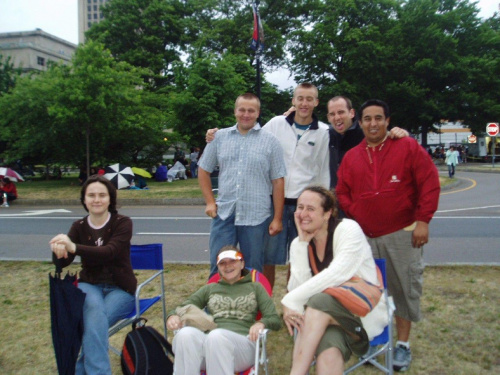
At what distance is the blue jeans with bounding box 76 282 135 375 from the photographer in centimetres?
302

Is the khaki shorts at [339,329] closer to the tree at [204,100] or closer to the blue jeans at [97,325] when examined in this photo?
the blue jeans at [97,325]

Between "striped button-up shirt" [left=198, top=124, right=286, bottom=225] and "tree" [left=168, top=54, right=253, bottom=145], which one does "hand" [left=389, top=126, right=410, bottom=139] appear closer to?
"striped button-up shirt" [left=198, top=124, right=286, bottom=225]

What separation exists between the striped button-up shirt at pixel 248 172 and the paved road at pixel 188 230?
129 inches

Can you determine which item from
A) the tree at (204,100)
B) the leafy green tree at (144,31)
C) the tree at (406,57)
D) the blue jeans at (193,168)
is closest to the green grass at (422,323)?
the tree at (204,100)

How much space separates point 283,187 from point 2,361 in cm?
268

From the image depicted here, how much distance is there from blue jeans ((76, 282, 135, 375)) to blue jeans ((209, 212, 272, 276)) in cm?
87

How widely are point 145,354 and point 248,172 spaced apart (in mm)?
1574

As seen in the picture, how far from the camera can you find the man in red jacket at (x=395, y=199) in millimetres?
3359

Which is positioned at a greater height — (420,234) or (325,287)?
(420,234)

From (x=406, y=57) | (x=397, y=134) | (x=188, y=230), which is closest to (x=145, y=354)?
(x=397, y=134)

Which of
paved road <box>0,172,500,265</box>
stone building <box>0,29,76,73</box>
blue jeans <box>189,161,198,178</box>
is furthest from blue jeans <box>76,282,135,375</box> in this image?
stone building <box>0,29,76,73</box>

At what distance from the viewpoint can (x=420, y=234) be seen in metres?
3.32

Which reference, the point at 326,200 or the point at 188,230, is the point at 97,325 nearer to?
the point at 326,200

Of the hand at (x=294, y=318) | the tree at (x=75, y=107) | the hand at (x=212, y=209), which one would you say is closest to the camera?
the hand at (x=294, y=318)
